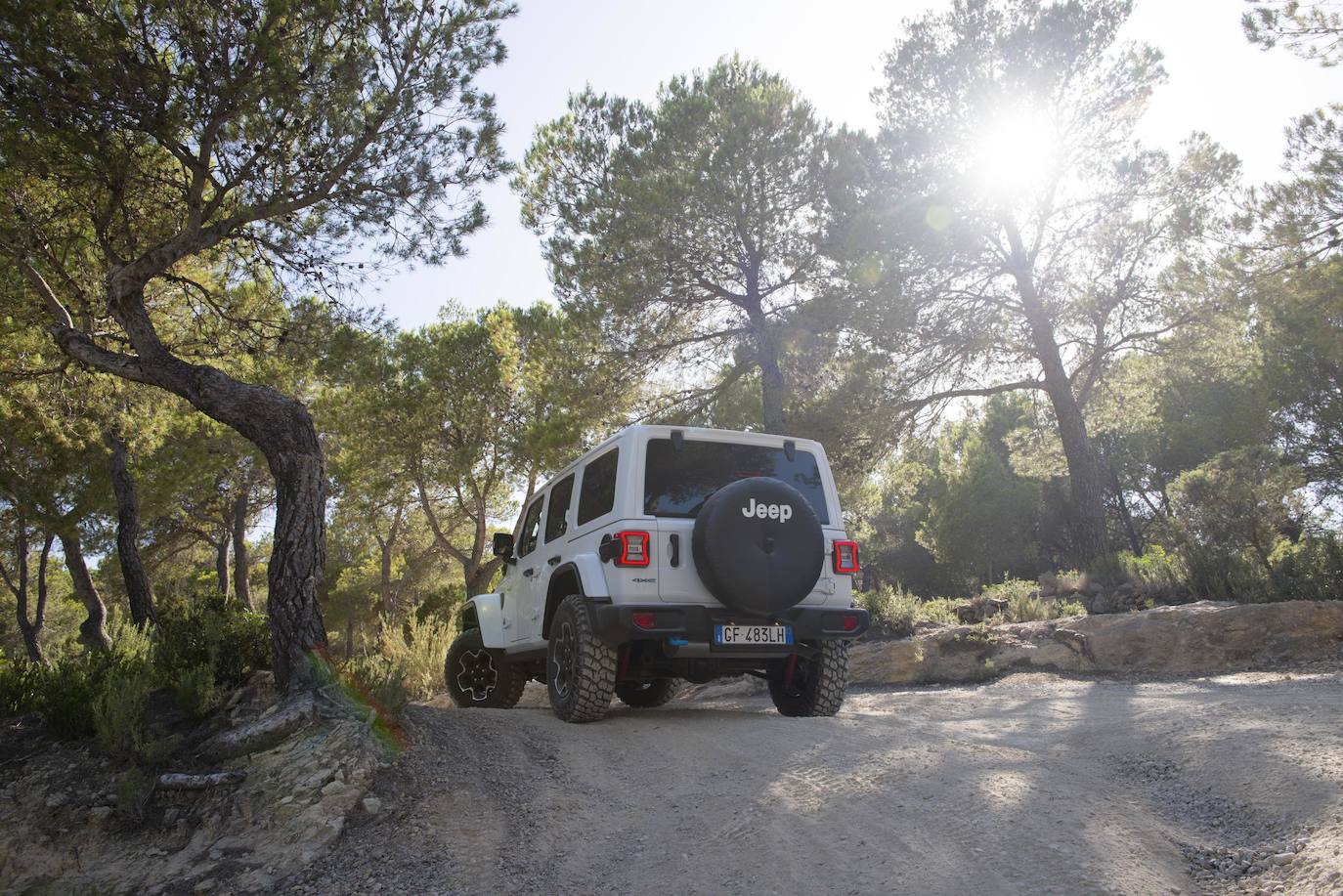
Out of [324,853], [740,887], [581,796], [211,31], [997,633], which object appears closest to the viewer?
[740,887]

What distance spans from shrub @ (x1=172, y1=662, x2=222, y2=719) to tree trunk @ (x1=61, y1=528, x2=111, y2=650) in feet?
29.6

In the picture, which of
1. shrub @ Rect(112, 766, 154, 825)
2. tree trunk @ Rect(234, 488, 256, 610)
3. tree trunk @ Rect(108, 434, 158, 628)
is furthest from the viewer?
tree trunk @ Rect(234, 488, 256, 610)

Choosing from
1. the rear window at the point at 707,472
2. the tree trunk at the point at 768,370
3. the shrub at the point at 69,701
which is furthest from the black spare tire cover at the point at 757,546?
the tree trunk at the point at 768,370

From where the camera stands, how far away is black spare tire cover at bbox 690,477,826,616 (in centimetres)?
523

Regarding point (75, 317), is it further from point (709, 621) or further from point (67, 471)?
point (67, 471)

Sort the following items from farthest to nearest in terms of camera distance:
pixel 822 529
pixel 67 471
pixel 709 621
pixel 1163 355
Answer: pixel 67 471 → pixel 1163 355 → pixel 822 529 → pixel 709 621

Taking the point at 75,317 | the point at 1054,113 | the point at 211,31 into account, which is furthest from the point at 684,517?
the point at 1054,113

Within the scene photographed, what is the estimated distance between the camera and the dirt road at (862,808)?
287 cm

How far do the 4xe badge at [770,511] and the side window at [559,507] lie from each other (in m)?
1.66

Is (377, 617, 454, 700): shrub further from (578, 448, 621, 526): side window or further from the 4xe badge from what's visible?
the 4xe badge

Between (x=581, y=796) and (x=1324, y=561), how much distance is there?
926 centimetres

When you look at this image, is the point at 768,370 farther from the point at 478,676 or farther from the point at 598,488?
the point at 598,488

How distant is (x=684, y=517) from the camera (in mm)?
5520

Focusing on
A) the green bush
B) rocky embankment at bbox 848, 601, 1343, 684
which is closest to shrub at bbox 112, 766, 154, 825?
the green bush
